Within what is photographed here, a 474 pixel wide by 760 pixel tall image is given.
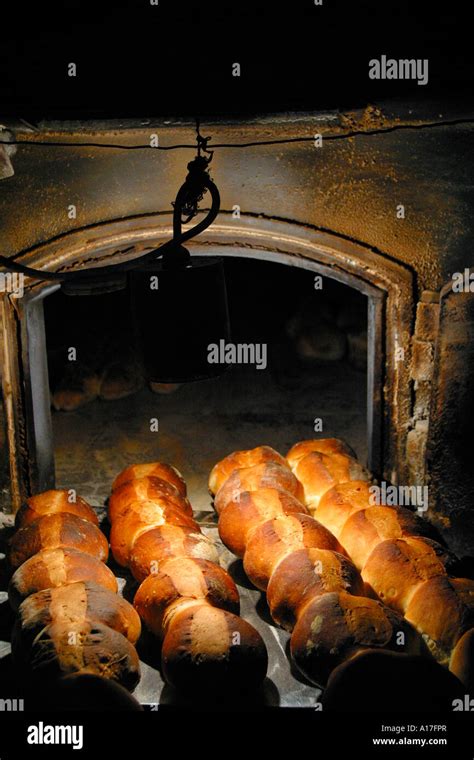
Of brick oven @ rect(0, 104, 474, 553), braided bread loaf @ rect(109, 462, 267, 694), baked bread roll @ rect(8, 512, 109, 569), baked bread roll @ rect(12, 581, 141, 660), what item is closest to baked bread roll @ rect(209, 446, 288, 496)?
braided bread loaf @ rect(109, 462, 267, 694)

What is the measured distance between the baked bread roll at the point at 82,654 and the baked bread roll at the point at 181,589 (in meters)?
0.36

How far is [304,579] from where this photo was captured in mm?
4004

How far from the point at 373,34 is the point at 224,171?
181 centimetres

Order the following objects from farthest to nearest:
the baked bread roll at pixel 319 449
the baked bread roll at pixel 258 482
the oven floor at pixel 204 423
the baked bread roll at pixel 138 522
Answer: the oven floor at pixel 204 423
the baked bread roll at pixel 319 449
the baked bread roll at pixel 258 482
the baked bread roll at pixel 138 522

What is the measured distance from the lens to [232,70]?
3365 millimetres

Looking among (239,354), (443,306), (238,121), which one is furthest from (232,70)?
(239,354)

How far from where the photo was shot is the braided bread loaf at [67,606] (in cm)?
345

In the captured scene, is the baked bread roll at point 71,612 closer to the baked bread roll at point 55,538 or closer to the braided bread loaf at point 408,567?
the baked bread roll at point 55,538

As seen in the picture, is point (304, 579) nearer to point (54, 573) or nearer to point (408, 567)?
point (408, 567)

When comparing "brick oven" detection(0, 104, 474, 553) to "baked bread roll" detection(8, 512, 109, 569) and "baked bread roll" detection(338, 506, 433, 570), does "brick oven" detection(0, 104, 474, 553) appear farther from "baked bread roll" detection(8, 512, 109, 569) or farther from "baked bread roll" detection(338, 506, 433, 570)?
"baked bread roll" detection(8, 512, 109, 569)

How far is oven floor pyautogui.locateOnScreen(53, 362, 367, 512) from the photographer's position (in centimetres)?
792

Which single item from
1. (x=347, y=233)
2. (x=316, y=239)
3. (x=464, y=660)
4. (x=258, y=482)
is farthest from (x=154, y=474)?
(x=464, y=660)

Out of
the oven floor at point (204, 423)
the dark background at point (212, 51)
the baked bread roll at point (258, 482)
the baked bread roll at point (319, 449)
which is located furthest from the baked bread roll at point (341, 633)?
the oven floor at point (204, 423)

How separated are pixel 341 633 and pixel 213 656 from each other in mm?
690
